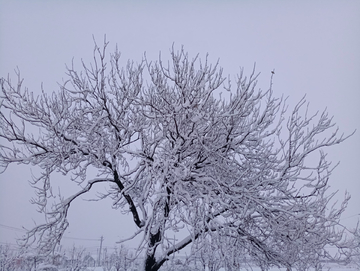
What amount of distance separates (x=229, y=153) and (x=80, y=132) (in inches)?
142

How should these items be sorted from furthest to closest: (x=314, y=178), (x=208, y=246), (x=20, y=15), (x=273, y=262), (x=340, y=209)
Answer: (x=20, y=15) → (x=273, y=262) → (x=340, y=209) → (x=314, y=178) → (x=208, y=246)

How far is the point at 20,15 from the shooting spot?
23.8 feet

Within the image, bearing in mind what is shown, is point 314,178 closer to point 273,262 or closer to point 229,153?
point 229,153

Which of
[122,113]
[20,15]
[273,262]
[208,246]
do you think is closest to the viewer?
[208,246]

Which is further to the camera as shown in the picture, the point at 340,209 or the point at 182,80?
the point at 340,209

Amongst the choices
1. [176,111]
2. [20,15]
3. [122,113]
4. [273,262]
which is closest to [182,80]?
[176,111]

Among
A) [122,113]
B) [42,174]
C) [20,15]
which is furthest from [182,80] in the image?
[20,15]

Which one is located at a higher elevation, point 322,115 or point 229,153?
point 322,115

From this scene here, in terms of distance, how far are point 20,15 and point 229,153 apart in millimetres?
6516

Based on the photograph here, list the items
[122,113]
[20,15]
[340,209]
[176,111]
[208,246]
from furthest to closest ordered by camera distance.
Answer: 1. [20,15]
2. [122,113]
3. [340,209]
4. [176,111]
5. [208,246]

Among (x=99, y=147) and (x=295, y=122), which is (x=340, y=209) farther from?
(x=99, y=147)

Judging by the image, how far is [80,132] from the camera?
668 cm

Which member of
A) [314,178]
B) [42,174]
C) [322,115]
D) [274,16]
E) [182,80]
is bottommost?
[314,178]

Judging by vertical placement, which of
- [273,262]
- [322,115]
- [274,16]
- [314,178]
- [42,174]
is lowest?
[273,262]
